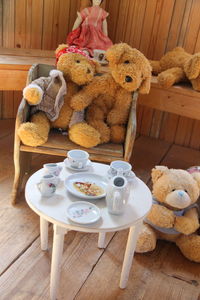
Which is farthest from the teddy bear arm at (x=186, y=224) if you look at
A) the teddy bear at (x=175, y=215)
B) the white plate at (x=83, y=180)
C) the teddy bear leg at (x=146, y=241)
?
the white plate at (x=83, y=180)

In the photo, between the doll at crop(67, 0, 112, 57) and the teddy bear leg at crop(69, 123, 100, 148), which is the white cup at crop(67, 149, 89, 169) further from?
the doll at crop(67, 0, 112, 57)

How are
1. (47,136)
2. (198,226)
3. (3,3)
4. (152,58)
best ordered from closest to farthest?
(198,226) < (47,136) < (3,3) < (152,58)

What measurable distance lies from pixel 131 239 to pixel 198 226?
46cm

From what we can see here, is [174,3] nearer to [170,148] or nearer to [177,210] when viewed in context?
[170,148]

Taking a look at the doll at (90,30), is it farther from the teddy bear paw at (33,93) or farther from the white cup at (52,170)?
the white cup at (52,170)

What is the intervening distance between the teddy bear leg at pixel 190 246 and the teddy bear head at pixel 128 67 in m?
0.85

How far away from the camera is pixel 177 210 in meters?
1.71

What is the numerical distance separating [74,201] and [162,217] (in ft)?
1.75

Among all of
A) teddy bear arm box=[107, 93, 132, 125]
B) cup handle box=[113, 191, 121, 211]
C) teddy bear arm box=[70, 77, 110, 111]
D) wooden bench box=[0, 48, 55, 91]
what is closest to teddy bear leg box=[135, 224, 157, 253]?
cup handle box=[113, 191, 121, 211]

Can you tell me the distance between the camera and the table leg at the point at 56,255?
1.22 m

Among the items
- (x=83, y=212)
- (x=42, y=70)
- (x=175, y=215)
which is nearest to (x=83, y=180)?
(x=83, y=212)

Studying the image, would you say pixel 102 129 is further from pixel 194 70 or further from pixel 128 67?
pixel 194 70

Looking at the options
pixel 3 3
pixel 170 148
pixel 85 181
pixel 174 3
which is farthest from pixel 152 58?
pixel 85 181

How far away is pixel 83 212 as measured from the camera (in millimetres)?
1234
